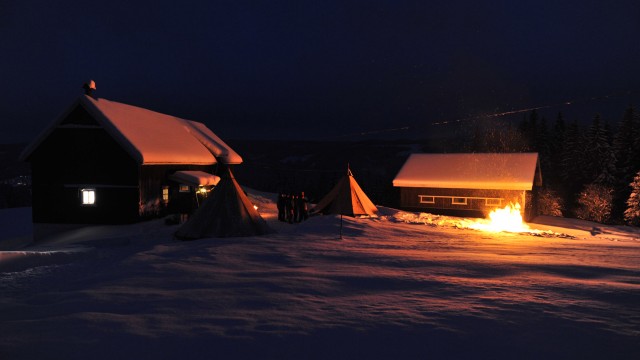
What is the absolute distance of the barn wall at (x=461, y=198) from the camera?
25.8m

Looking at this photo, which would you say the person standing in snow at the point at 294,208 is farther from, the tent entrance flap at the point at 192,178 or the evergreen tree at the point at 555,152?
the evergreen tree at the point at 555,152

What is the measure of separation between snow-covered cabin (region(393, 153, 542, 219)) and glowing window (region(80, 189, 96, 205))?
18.0 metres

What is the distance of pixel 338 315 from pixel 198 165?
20.8 metres

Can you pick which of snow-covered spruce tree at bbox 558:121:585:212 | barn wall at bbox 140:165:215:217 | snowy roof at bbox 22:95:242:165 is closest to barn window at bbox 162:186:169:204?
barn wall at bbox 140:165:215:217

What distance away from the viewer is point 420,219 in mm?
21766

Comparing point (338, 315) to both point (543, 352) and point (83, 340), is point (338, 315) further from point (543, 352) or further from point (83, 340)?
point (83, 340)

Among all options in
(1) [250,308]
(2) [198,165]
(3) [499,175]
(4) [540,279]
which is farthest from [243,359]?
(3) [499,175]

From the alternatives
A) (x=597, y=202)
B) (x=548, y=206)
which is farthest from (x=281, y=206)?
(x=597, y=202)

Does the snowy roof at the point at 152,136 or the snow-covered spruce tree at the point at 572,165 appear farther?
the snow-covered spruce tree at the point at 572,165

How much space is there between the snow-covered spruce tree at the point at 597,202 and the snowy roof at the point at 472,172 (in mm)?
8958

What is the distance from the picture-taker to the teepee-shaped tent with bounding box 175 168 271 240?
14.1 meters

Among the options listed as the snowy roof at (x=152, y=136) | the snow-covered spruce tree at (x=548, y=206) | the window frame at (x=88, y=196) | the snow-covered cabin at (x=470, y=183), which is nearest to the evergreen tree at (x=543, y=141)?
the snow-covered spruce tree at (x=548, y=206)

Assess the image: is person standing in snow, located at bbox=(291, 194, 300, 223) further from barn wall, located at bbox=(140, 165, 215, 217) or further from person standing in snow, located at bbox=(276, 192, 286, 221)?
barn wall, located at bbox=(140, 165, 215, 217)

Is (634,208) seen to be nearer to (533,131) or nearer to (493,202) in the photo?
(493,202)
